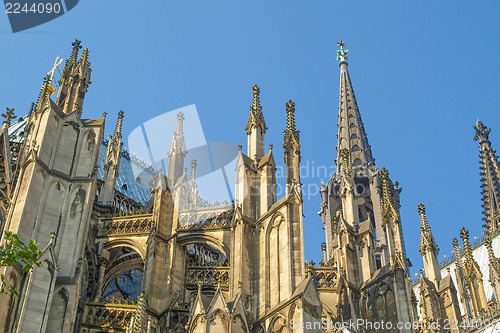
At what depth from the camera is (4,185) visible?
80.7 ft

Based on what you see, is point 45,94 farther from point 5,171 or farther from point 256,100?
point 256,100

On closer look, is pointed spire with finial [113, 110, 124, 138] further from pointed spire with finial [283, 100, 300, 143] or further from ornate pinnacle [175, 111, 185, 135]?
pointed spire with finial [283, 100, 300, 143]

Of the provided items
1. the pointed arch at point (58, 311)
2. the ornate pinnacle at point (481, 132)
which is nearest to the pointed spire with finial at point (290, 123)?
the pointed arch at point (58, 311)

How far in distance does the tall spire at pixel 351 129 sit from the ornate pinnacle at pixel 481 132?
52.1ft

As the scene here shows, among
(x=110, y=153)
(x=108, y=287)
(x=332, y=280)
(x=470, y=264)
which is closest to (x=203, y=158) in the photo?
(x=110, y=153)

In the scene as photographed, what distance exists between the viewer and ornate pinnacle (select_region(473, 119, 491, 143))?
7350 cm

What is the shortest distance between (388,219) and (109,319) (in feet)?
41.8

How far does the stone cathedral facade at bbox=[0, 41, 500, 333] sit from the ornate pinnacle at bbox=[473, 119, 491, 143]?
134 feet

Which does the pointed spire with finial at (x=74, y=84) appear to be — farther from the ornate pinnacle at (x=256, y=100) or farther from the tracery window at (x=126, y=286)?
the tracery window at (x=126, y=286)

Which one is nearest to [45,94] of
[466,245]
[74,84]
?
[74,84]

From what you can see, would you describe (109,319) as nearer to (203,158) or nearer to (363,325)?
(363,325)

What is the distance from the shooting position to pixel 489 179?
6900 cm

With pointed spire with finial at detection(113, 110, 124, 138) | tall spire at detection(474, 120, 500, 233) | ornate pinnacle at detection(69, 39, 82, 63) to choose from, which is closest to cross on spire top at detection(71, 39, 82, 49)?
ornate pinnacle at detection(69, 39, 82, 63)

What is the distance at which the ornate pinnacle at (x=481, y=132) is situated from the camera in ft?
241
